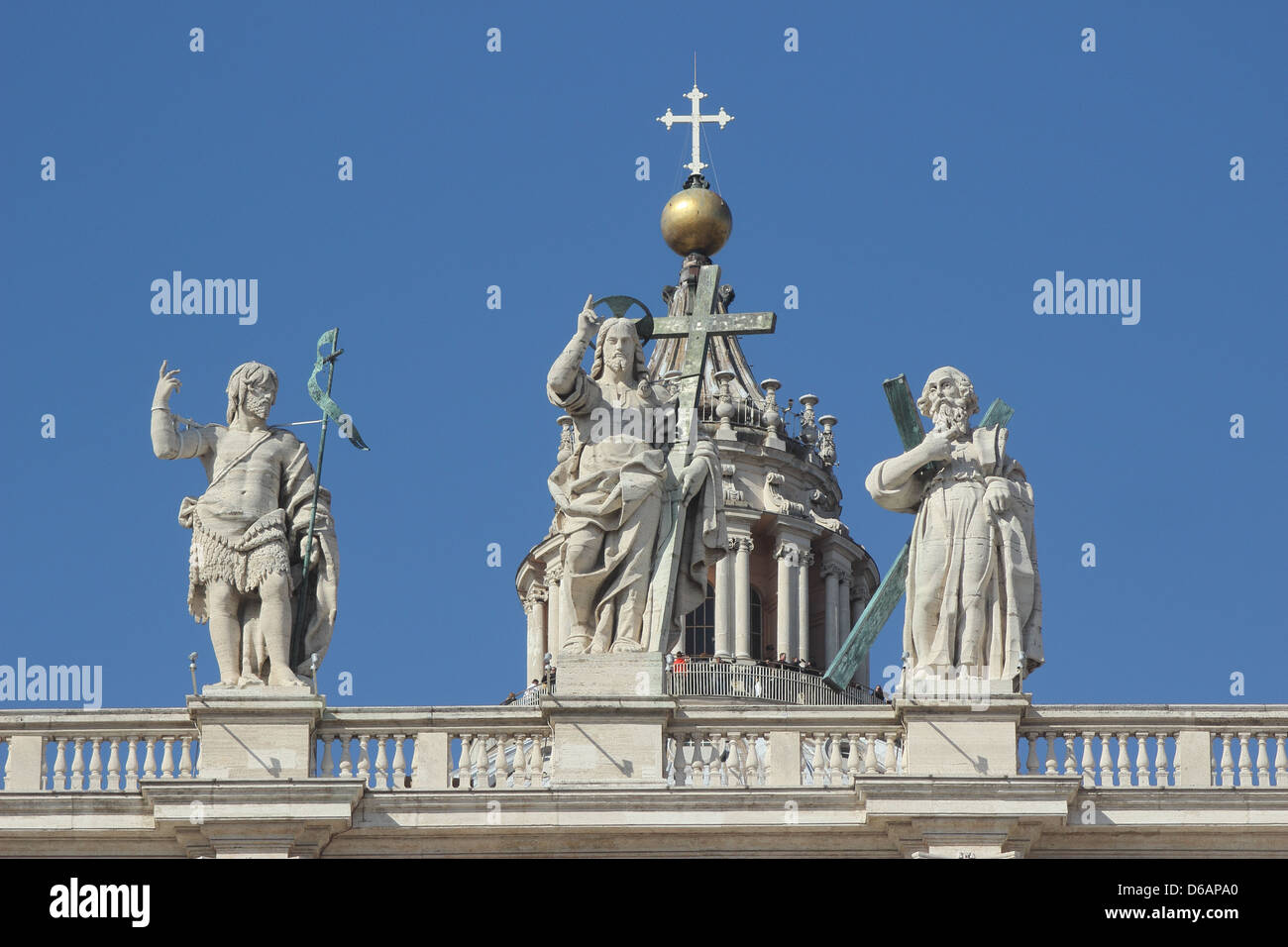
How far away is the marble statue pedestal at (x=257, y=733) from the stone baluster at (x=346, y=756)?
28cm

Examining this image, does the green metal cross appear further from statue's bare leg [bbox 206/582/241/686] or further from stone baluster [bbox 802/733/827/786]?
statue's bare leg [bbox 206/582/241/686]

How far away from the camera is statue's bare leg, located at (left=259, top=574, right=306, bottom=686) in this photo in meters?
34.9

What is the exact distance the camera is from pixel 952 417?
35875 mm

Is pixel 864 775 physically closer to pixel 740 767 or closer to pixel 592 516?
pixel 740 767

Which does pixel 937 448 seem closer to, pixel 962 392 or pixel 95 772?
pixel 962 392

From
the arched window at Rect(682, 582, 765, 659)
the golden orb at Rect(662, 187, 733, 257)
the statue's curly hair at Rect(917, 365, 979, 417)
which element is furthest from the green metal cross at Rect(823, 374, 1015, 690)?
the arched window at Rect(682, 582, 765, 659)

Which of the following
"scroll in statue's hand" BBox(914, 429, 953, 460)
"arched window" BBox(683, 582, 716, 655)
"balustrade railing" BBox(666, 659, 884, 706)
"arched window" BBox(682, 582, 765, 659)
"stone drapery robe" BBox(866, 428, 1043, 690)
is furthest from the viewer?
"arched window" BBox(683, 582, 716, 655)

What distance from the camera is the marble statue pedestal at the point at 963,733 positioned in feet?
112

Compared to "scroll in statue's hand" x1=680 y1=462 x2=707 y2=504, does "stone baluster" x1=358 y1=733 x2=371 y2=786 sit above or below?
below

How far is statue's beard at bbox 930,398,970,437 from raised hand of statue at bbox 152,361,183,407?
22.9 ft

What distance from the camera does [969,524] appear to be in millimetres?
35281

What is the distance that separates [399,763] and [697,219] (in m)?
38.2

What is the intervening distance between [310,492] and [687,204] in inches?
1443

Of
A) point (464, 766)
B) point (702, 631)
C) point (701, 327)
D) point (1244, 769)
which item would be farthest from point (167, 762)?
point (702, 631)
